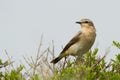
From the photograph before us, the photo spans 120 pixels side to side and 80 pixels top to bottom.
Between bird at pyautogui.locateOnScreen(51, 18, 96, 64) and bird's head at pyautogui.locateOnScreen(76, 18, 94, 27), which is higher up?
bird's head at pyautogui.locateOnScreen(76, 18, 94, 27)

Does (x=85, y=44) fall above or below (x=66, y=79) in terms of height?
below

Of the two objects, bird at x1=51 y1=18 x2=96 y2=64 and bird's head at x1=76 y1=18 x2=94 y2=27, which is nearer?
bird at x1=51 y1=18 x2=96 y2=64

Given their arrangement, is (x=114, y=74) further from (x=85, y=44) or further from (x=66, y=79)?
(x=85, y=44)

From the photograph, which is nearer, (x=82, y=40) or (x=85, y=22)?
(x=82, y=40)

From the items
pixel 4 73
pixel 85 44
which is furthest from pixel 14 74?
pixel 85 44

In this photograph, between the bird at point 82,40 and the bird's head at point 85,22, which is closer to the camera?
the bird at point 82,40

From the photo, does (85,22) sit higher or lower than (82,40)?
higher

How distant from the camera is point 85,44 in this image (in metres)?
11.5

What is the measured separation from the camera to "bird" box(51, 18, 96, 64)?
11.5 meters

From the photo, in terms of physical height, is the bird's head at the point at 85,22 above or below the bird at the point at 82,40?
above

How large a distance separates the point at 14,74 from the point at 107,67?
1.59m

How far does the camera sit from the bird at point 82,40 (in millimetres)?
11492

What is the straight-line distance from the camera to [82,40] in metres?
11.8

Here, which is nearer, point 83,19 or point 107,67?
point 107,67
